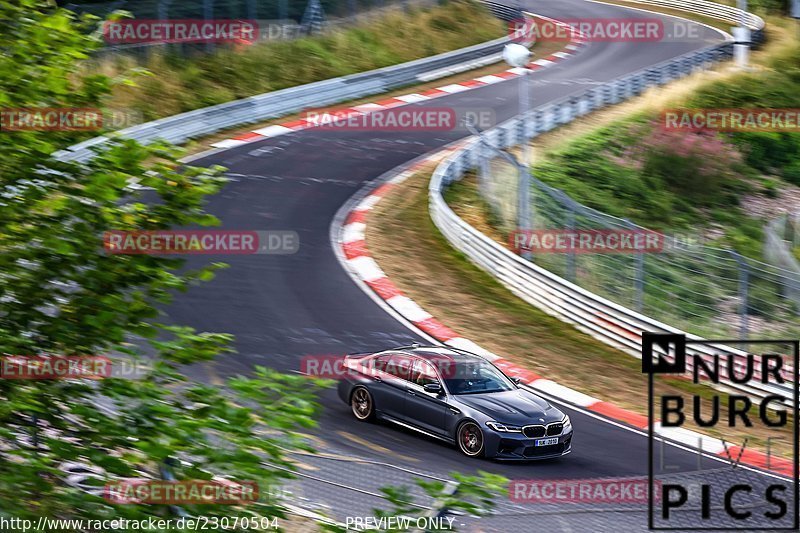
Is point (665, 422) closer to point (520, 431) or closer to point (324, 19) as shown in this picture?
point (520, 431)

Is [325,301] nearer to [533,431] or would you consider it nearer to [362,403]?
[362,403]

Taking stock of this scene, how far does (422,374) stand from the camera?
1467 cm

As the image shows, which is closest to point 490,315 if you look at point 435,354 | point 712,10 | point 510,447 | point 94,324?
point 435,354

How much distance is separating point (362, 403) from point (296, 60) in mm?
23739

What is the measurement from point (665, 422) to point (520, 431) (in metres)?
2.82

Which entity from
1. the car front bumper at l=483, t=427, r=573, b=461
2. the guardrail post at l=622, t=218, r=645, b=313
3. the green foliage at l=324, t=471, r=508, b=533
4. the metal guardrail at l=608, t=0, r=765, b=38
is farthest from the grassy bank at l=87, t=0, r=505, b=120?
the green foliage at l=324, t=471, r=508, b=533

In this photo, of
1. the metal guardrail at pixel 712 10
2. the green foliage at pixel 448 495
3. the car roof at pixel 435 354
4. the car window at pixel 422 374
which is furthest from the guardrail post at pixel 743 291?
the metal guardrail at pixel 712 10

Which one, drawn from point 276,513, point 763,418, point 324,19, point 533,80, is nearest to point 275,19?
point 324,19

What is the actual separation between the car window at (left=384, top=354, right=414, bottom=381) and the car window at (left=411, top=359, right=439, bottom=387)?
84mm

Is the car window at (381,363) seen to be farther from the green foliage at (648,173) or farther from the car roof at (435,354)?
the green foliage at (648,173)

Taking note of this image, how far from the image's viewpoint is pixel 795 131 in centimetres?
3478

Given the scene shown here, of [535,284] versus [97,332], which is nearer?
[97,332]

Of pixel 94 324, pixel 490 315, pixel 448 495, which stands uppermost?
pixel 94 324

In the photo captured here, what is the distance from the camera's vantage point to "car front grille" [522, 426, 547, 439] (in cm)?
1363
